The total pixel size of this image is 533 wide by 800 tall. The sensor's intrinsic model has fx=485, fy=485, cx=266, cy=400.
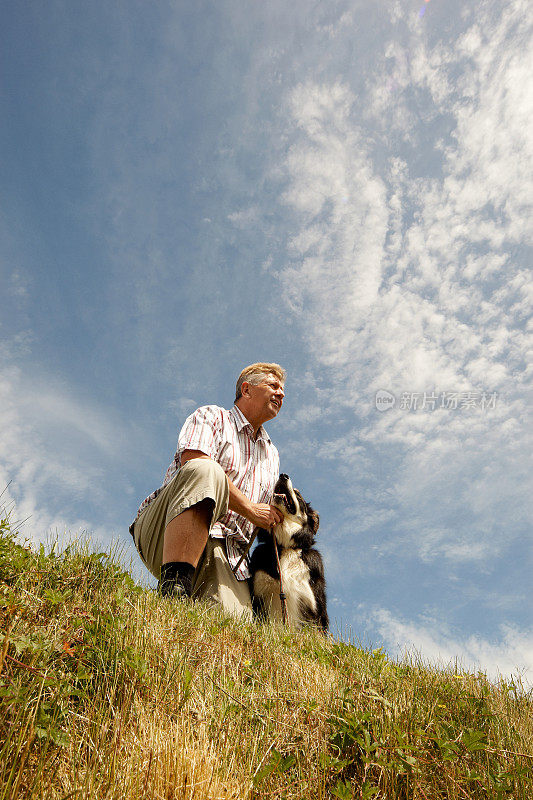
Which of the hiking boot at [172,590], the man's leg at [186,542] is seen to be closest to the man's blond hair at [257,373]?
the man's leg at [186,542]

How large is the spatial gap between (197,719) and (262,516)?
95.3 inches

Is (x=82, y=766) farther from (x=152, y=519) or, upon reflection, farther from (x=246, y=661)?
(x=152, y=519)

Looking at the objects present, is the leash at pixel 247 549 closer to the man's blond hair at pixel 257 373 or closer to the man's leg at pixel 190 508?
the man's leg at pixel 190 508

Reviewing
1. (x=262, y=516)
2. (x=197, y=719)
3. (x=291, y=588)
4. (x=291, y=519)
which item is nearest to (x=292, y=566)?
(x=291, y=588)

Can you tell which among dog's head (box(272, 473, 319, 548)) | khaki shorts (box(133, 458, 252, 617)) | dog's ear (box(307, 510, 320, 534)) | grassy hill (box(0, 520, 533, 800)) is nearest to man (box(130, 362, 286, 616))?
khaki shorts (box(133, 458, 252, 617))

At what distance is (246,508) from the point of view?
12.6 ft

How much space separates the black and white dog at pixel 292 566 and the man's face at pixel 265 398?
0.66 m

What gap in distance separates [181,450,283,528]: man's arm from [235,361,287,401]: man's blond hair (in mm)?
1162

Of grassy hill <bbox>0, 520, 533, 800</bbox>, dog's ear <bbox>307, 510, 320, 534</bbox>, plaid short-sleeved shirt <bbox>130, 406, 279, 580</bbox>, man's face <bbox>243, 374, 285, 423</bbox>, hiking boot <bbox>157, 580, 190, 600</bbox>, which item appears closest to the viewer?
grassy hill <bbox>0, 520, 533, 800</bbox>

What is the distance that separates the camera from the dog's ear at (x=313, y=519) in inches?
192

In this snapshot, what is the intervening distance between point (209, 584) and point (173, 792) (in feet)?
9.05

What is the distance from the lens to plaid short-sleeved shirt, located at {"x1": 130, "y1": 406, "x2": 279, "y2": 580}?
3873 millimetres

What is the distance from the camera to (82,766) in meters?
1.24

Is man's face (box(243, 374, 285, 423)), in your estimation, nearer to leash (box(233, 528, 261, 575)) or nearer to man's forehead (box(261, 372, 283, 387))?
man's forehead (box(261, 372, 283, 387))
